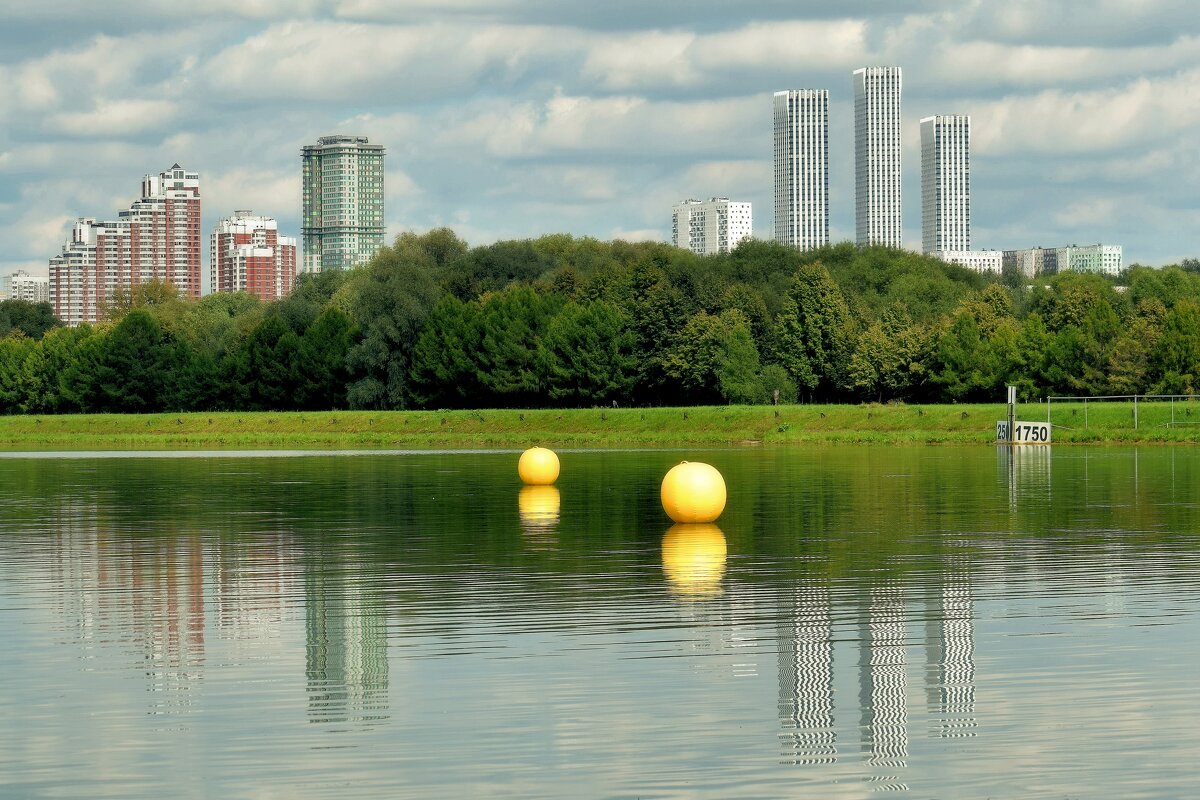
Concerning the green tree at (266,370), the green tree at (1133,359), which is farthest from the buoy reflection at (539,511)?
the green tree at (266,370)

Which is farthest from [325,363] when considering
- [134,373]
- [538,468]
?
[538,468]

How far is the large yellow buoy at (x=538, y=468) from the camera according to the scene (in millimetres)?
48250

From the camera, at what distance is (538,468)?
48.2 metres

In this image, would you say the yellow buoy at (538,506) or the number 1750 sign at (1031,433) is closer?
the yellow buoy at (538,506)

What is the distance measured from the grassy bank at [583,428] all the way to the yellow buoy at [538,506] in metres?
44.7

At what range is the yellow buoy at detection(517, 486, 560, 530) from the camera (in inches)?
1352

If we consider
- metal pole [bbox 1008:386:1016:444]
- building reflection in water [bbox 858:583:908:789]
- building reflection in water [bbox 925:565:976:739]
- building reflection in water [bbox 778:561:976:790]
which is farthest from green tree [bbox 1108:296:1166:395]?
building reflection in water [bbox 858:583:908:789]

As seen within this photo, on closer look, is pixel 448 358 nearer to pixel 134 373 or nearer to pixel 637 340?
pixel 637 340

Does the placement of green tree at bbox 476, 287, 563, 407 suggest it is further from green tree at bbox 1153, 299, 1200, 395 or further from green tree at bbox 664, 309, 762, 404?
green tree at bbox 1153, 299, 1200, 395

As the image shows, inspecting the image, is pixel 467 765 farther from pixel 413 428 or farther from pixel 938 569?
pixel 413 428

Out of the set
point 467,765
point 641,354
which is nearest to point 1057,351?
point 641,354

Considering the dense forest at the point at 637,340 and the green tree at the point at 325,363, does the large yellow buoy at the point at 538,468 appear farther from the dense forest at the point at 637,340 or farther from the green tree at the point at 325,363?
the green tree at the point at 325,363

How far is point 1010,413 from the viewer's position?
81.8 metres

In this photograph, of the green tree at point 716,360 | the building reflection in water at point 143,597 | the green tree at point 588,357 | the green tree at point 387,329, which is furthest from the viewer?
the green tree at point 387,329
